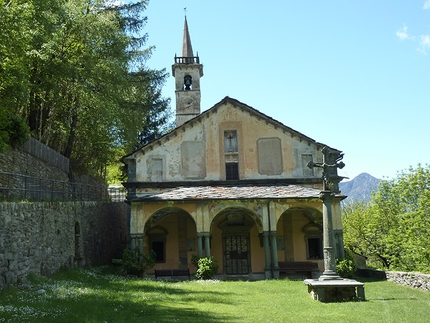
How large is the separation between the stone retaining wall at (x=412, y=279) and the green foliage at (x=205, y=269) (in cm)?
→ 798

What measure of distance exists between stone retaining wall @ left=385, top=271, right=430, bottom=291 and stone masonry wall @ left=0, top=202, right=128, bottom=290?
532 inches

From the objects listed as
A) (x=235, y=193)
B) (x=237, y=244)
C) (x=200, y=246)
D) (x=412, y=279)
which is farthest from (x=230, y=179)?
(x=412, y=279)

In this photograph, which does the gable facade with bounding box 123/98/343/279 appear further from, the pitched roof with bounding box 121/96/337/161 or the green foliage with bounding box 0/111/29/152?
the green foliage with bounding box 0/111/29/152

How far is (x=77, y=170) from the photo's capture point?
2936cm

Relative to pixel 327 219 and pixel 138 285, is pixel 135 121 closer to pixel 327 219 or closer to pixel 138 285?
pixel 138 285

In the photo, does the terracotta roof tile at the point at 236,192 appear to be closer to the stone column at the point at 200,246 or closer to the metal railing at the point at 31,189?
the stone column at the point at 200,246

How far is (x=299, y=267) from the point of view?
23.9 meters

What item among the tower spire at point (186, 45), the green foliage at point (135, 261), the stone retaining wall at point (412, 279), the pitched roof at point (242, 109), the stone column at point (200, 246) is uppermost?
the tower spire at point (186, 45)

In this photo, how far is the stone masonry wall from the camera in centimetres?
1359

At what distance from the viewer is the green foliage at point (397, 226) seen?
34.3 meters

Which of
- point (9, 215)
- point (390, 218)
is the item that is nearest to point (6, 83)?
point (9, 215)

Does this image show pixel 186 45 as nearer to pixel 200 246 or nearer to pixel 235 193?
pixel 235 193

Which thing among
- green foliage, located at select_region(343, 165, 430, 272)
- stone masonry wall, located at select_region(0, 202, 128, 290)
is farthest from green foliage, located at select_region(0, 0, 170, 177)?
green foliage, located at select_region(343, 165, 430, 272)

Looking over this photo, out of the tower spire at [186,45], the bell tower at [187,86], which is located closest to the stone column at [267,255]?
the bell tower at [187,86]
